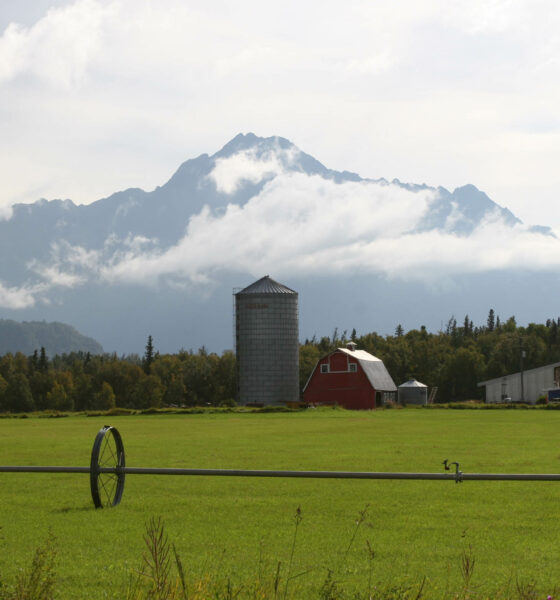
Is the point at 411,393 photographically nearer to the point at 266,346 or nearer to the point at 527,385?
the point at 527,385

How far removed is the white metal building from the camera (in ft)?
375

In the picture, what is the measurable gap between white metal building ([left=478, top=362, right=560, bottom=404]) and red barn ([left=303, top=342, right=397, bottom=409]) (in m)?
24.7

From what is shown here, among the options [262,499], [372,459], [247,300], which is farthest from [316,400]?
[262,499]

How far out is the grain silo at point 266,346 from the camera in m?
102

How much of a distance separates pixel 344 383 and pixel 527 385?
31.0 meters

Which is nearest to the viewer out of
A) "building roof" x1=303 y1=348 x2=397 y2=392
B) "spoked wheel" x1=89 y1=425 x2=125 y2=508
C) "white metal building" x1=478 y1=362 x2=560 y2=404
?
"spoked wheel" x1=89 y1=425 x2=125 y2=508

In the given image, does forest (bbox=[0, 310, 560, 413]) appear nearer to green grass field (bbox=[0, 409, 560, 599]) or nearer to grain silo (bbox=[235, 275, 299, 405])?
grain silo (bbox=[235, 275, 299, 405])

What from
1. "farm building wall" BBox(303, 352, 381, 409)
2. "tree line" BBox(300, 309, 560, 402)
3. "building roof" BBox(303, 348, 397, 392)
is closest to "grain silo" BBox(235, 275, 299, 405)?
"farm building wall" BBox(303, 352, 381, 409)

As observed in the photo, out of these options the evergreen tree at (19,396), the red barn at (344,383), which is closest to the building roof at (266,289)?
the red barn at (344,383)

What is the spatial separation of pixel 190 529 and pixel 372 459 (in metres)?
12.4

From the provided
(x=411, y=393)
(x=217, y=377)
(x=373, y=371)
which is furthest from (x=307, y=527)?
(x=217, y=377)

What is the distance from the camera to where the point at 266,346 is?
103000mm

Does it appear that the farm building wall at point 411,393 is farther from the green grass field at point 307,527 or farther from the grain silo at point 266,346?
the green grass field at point 307,527

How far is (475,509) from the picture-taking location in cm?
1509
